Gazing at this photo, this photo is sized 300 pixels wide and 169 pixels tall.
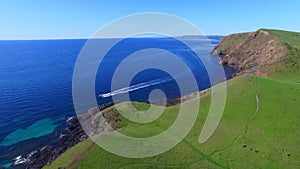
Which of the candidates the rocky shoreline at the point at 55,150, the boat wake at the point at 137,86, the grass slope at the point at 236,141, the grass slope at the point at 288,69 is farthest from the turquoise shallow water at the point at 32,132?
the grass slope at the point at 288,69

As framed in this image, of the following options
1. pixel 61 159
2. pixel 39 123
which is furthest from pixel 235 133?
pixel 39 123

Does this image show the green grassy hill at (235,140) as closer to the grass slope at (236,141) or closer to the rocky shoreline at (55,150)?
the grass slope at (236,141)

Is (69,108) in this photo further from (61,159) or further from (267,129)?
(267,129)

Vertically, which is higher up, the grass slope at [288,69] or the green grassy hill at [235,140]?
the grass slope at [288,69]

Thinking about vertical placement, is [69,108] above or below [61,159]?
above

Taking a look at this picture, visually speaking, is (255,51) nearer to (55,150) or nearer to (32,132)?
(32,132)

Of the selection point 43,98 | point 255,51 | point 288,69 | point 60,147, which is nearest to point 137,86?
point 43,98

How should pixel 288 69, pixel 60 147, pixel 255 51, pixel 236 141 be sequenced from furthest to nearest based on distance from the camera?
pixel 255 51
pixel 288 69
pixel 60 147
pixel 236 141
